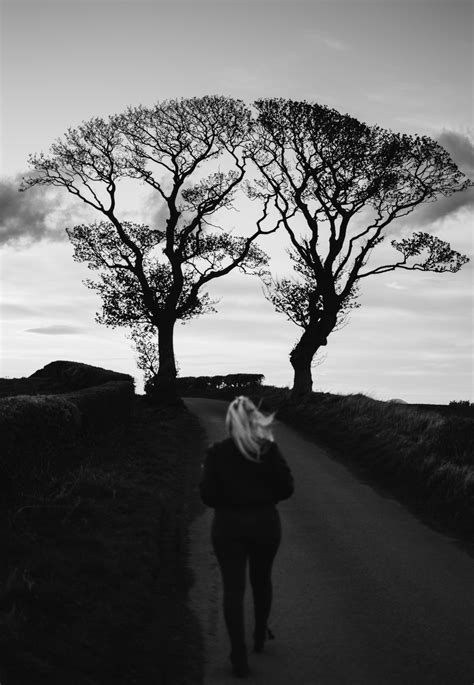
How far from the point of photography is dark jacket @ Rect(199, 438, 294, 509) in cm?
618

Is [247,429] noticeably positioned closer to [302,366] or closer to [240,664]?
[240,664]

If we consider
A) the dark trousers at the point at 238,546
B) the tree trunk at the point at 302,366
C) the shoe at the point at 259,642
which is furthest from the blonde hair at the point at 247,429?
the tree trunk at the point at 302,366

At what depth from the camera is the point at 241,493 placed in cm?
617

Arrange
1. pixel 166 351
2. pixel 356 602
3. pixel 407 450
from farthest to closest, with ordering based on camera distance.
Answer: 1. pixel 166 351
2. pixel 407 450
3. pixel 356 602

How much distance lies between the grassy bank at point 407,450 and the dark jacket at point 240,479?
19.5 ft

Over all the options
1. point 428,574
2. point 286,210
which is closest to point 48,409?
point 428,574

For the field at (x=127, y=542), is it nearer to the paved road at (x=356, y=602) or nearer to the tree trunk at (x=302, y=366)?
the paved road at (x=356, y=602)

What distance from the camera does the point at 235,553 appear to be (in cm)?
622

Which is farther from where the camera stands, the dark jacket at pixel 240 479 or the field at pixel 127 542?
the field at pixel 127 542

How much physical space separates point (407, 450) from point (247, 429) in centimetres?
1270

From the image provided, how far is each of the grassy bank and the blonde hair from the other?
6005mm

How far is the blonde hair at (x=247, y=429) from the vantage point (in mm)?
6141

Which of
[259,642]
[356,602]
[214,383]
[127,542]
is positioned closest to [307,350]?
[214,383]

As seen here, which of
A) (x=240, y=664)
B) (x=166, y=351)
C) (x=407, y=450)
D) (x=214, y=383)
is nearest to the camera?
(x=240, y=664)
